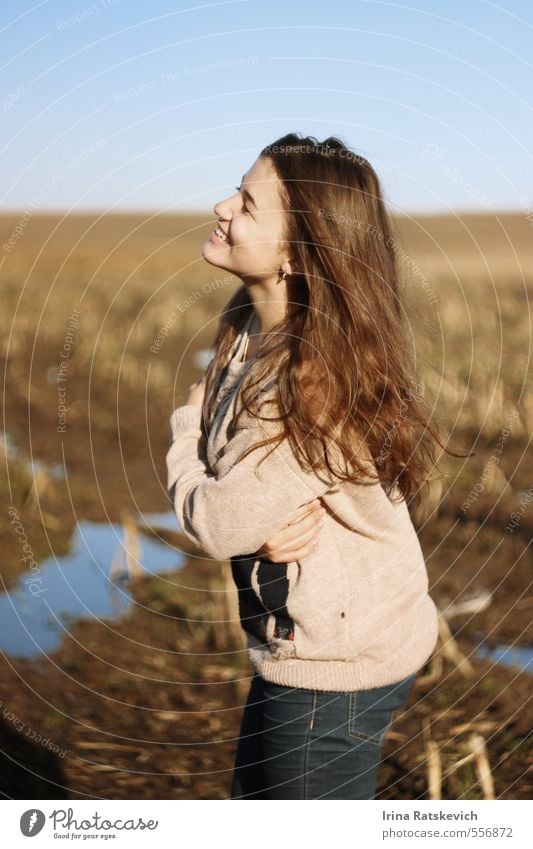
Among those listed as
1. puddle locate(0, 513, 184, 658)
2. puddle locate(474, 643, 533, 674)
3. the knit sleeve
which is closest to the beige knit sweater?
the knit sleeve

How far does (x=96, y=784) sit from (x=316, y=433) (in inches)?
72.6

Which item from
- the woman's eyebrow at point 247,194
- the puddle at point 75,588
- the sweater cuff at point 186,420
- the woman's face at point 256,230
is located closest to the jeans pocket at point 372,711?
the sweater cuff at point 186,420

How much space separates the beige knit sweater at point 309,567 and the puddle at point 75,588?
2516mm

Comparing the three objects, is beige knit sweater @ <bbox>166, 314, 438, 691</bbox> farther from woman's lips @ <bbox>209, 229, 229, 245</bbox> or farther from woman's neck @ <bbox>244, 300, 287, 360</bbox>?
woman's lips @ <bbox>209, 229, 229, 245</bbox>

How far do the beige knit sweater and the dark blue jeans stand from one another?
0.11ft

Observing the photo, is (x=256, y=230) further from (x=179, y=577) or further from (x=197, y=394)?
(x=179, y=577)

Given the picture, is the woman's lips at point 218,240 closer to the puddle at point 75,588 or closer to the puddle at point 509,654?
the puddle at point 509,654

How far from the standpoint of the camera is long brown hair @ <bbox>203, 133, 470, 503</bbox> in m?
1.74

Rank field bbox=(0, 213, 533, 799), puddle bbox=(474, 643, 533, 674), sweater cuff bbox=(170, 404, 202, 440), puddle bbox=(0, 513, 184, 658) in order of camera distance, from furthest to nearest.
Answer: puddle bbox=(0, 513, 184, 658) < puddle bbox=(474, 643, 533, 674) < field bbox=(0, 213, 533, 799) < sweater cuff bbox=(170, 404, 202, 440)

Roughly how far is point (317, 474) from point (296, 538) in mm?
131

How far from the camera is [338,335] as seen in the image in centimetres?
184
